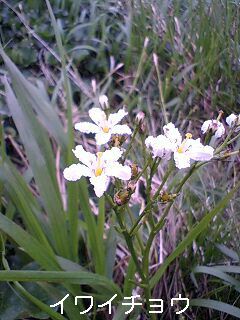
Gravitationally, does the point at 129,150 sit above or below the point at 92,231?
above

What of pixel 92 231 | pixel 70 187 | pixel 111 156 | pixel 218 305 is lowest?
pixel 218 305

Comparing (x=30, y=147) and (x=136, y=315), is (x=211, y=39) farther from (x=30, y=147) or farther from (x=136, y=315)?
(x=136, y=315)

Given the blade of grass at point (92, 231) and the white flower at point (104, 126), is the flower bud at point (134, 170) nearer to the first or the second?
the white flower at point (104, 126)

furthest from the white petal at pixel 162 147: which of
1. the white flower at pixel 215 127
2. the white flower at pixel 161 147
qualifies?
the white flower at pixel 215 127

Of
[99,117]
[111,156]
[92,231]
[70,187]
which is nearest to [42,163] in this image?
[70,187]

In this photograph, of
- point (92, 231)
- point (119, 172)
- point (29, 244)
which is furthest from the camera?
point (92, 231)

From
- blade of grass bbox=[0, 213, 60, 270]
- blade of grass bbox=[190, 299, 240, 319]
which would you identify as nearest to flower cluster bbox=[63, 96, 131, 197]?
blade of grass bbox=[0, 213, 60, 270]

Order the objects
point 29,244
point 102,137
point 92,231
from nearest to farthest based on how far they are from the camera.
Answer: point 102,137, point 29,244, point 92,231

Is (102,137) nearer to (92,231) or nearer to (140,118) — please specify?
(140,118)
